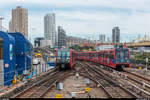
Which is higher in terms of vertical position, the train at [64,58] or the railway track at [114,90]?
the train at [64,58]

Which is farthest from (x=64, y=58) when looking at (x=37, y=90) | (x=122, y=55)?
(x=37, y=90)

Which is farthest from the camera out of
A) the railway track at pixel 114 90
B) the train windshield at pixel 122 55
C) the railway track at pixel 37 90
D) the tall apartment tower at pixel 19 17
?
the tall apartment tower at pixel 19 17

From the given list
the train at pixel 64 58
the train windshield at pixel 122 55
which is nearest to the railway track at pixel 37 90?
the train at pixel 64 58

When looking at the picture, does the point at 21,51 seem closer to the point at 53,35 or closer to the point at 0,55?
the point at 0,55

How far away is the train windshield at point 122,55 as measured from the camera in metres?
25.1

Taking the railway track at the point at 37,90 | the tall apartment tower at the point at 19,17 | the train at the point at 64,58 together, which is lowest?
the railway track at the point at 37,90

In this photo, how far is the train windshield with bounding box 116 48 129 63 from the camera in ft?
82.4

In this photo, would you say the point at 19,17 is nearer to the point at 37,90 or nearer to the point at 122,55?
the point at 122,55

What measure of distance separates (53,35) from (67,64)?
157 metres

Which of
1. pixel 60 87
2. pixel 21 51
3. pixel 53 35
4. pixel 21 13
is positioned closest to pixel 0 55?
pixel 21 51

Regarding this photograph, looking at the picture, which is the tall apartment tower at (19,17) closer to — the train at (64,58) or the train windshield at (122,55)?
the train at (64,58)

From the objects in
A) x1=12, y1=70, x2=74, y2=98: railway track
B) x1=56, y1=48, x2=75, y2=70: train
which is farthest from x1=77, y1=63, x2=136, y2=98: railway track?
x1=56, y1=48, x2=75, y2=70: train

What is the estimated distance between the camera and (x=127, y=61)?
2547 cm

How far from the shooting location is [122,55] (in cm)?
2528
